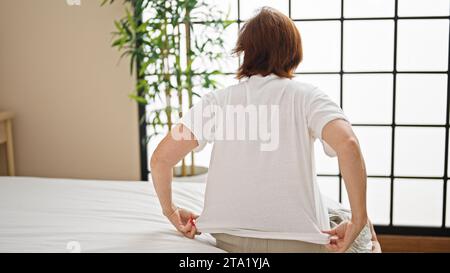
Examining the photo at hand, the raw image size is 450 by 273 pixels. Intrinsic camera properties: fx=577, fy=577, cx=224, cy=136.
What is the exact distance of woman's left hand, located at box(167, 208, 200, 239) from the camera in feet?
5.58

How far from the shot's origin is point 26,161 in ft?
11.7

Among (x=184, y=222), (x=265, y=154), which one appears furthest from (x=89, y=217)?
(x=265, y=154)

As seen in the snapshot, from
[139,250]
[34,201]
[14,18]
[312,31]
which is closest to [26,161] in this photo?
[14,18]

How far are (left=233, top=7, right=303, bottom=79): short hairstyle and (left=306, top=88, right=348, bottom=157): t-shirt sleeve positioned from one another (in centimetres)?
14

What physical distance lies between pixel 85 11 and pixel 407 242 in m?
2.24

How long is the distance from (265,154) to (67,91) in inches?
86.1

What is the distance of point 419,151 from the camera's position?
3.28m

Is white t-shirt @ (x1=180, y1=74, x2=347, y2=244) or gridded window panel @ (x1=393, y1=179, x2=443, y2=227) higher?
white t-shirt @ (x1=180, y1=74, x2=347, y2=244)

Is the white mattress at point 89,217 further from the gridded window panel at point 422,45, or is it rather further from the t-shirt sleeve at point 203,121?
the gridded window panel at point 422,45

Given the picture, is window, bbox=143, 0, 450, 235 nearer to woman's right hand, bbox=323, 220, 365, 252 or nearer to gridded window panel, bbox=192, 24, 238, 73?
gridded window panel, bbox=192, 24, 238, 73

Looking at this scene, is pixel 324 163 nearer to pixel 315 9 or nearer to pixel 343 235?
pixel 315 9

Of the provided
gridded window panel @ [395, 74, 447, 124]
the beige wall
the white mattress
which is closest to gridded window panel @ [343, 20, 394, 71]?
gridded window panel @ [395, 74, 447, 124]

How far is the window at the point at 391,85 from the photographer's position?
3150 millimetres

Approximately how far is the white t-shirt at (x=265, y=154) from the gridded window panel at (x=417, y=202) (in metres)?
1.87
